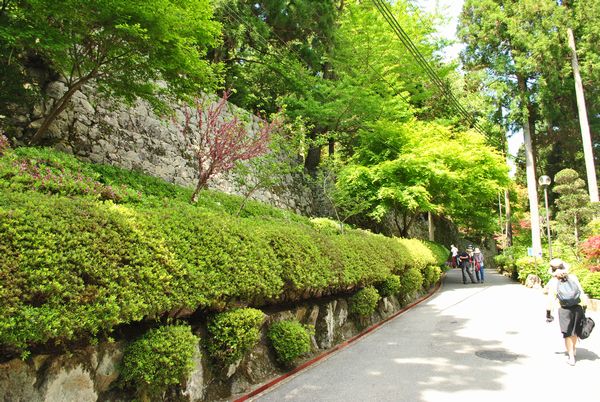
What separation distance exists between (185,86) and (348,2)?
12.7m

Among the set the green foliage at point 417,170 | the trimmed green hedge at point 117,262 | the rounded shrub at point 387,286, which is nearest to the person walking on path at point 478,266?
the green foliage at point 417,170

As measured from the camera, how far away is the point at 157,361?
335 cm

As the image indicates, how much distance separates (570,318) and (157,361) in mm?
5886

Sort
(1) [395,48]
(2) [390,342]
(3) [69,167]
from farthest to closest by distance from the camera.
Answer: (1) [395,48], (2) [390,342], (3) [69,167]

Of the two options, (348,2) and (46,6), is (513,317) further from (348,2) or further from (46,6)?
(348,2)

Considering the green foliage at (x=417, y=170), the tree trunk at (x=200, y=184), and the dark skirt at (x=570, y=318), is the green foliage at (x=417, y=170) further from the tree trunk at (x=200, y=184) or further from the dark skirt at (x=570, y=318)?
the dark skirt at (x=570, y=318)

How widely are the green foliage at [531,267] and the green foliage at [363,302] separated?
431 inches

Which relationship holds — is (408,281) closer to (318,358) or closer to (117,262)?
(318,358)

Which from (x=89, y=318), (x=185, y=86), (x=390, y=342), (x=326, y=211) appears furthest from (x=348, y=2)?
(x=89, y=318)

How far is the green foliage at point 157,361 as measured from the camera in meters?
3.27

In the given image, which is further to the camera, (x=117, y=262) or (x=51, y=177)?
(x=51, y=177)

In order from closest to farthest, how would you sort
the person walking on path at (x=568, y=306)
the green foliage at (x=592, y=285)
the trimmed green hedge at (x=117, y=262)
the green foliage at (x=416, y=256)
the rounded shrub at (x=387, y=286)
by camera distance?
the trimmed green hedge at (x=117, y=262) < the person walking on path at (x=568, y=306) < the rounded shrub at (x=387, y=286) < the green foliage at (x=592, y=285) < the green foliage at (x=416, y=256)

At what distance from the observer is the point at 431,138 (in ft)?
51.3

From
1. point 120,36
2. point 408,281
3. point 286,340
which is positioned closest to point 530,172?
point 408,281
